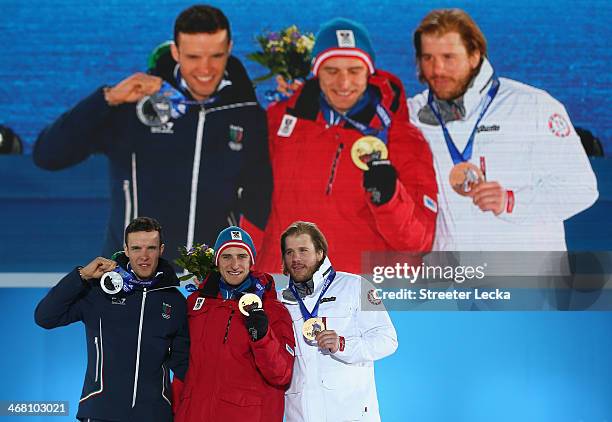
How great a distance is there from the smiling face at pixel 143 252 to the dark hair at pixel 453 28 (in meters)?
1.96

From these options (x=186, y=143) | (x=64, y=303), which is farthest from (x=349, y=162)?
(x=64, y=303)

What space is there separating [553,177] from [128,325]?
2.45 m

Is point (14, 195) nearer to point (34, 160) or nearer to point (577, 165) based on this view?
point (34, 160)

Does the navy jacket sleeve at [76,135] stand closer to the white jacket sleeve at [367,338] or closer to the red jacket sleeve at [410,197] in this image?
the red jacket sleeve at [410,197]

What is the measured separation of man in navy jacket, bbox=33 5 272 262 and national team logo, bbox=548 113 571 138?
59.0 inches

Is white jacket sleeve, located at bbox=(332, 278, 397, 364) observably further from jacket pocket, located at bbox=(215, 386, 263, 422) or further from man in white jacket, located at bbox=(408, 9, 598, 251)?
man in white jacket, located at bbox=(408, 9, 598, 251)

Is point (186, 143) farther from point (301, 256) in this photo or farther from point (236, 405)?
point (236, 405)

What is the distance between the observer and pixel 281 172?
4.84 m

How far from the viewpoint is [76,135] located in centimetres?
483

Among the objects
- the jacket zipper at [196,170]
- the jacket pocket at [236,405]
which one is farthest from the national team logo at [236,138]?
the jacket pocket at [236,405]

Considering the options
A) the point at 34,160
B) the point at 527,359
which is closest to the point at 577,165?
the point at 527,359

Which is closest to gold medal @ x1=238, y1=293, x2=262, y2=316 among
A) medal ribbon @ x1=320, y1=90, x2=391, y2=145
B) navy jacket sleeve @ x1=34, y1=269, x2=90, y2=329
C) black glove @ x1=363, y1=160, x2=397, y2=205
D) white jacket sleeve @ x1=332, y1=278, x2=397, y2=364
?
white jacket sleeve @ x1=332, y1=278, x2=397, y2=364

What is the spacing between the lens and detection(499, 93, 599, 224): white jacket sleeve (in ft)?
15.8

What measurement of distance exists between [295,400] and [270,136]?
64.1 inches
